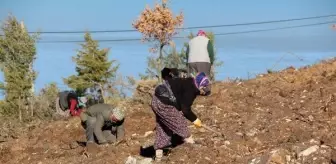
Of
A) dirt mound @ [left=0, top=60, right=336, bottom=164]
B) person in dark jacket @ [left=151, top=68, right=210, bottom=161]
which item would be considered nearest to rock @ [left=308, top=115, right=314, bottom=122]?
dirt mound @ [left=0, top=60, right=336, bottom=164]

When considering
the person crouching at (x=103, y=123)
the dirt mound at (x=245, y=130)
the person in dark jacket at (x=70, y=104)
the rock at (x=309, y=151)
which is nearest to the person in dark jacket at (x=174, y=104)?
the dirt mound at (x=245, y=130)

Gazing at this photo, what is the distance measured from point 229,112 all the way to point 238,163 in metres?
3.19

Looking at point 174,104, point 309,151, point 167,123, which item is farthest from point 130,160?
point 309,151

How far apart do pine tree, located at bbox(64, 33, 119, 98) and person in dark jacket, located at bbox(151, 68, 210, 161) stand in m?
32.2

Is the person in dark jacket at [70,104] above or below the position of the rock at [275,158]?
above

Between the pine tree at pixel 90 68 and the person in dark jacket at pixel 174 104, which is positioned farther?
the pine tree at pixel 90 68

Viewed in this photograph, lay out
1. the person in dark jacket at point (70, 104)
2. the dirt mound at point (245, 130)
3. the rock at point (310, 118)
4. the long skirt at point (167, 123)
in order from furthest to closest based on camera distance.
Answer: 1. the person in dark jacket at point (70, 104)
2. the rock at point (310, 118)
3. the dirt mound at point (245, 130)
4. the long skirt at point (167, 123)

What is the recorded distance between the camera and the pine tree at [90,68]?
4022 centimetres

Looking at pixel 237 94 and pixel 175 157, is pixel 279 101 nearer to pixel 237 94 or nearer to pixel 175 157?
pixel 237 94

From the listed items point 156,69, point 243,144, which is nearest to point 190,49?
point 243,144

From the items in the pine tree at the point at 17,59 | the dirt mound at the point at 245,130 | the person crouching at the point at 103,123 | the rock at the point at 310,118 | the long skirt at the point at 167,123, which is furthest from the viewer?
the pine tree at the point at 17,59

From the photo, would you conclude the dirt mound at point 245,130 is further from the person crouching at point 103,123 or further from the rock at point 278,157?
the person crouching at point 103,123

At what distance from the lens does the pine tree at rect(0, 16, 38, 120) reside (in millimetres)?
36031

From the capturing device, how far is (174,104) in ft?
24.1
